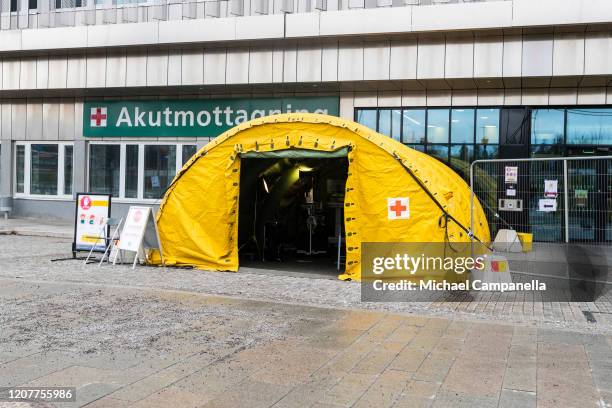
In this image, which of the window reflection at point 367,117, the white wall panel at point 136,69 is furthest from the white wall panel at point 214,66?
the window reflection at point 367,117

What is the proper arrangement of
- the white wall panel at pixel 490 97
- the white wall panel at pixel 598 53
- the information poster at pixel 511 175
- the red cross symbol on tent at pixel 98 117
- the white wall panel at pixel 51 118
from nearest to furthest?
the information poster at pixel 511 175 → the white wall panel at pixel 598 53 → the white wall panel at pixel 490 97 → the red cross symbol on tent at pixel 98 117 → the white wall panel at pixel 51 118

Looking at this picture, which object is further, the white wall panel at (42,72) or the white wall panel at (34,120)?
the white wall panel at (34,120)

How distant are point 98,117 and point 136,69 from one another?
269 cm

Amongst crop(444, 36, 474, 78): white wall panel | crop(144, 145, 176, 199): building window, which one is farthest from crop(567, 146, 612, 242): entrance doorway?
crop(144, 145, 176, 199): building window

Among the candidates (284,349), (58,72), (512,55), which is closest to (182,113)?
(58,72)

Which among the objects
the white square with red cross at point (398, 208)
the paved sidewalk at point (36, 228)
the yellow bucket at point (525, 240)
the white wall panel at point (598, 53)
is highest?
the white wall panel at point (598, 53)

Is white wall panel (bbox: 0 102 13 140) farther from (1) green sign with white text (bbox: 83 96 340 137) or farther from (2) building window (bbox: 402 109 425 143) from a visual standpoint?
(2) building window (bbox: 402 109 425 143)

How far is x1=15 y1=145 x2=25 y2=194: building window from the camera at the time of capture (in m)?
23.2

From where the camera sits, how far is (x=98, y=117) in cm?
2183

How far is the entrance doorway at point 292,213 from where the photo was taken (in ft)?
43.7

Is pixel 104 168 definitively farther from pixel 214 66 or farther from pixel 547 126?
pixel 547 126

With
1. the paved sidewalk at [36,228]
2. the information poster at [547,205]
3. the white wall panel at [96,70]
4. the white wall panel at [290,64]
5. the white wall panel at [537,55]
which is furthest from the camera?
the white wall panel at [96,70]

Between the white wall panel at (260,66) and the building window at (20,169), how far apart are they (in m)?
9.82

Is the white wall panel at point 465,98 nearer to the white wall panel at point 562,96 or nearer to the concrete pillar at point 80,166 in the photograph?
the white wall panel at point 562,96
